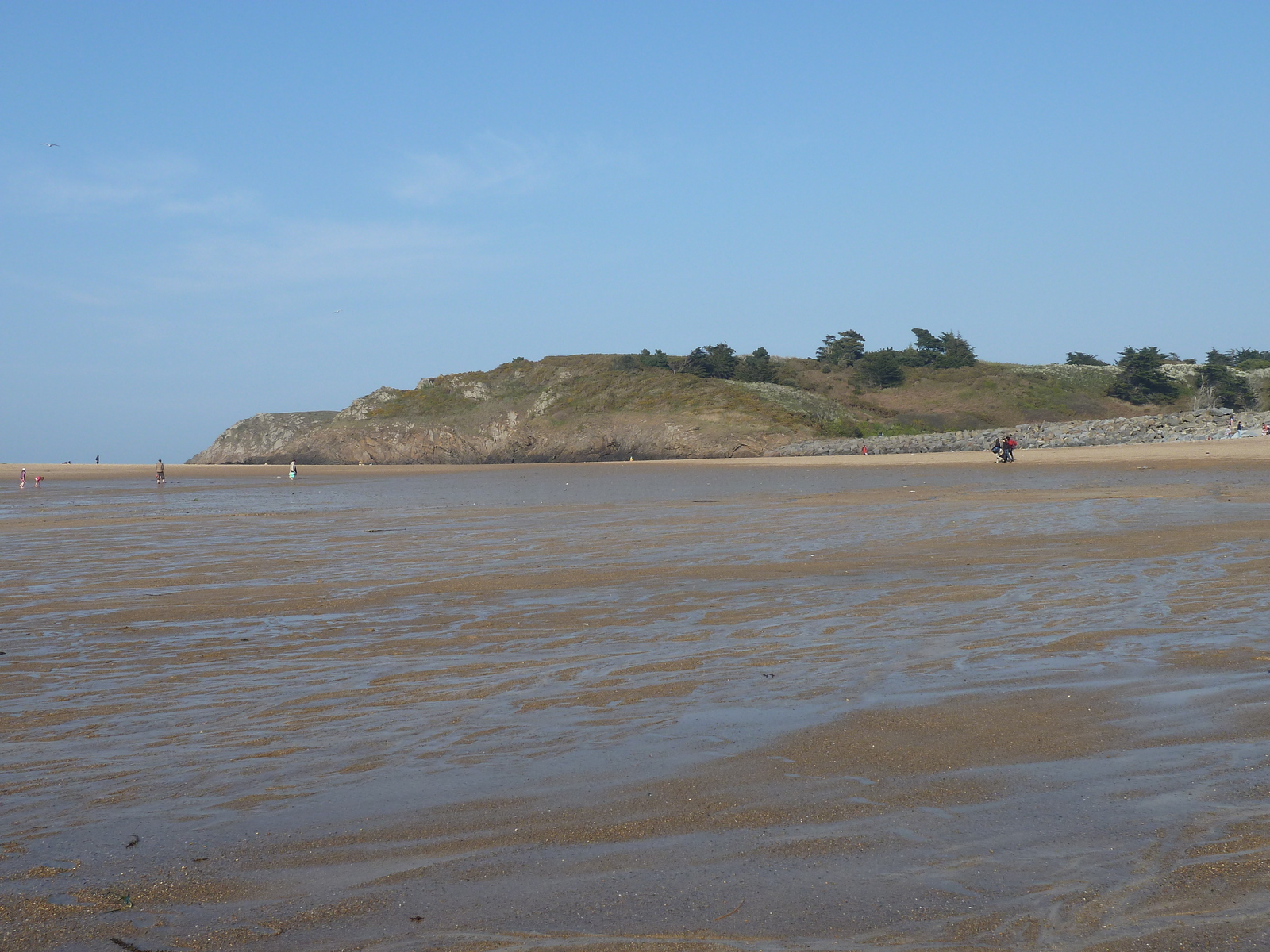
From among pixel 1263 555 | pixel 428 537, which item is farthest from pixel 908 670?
pixel 428 537

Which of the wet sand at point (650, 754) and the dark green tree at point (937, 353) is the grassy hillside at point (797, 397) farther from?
the wet sand at point (650, 754)

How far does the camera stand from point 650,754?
5676 mm

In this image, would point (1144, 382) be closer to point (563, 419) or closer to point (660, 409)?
point (660, 409)

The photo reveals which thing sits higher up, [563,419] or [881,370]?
[881,370]

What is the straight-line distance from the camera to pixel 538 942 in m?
3.58

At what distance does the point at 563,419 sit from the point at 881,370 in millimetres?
28436

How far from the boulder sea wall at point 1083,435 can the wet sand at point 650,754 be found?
36.6 meters

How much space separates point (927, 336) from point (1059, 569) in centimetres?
8972

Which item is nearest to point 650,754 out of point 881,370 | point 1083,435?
point 1083,435

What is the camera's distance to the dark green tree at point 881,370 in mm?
89188

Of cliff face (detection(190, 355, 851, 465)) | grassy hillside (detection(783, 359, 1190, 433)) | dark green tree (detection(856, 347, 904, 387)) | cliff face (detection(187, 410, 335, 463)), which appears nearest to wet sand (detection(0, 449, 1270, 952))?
cliff face (detection(190, 355, 851, 465))

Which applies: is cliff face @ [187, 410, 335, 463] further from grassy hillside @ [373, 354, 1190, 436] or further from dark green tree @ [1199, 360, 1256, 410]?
dark green tree @ [1199, 360, 1256, 410]

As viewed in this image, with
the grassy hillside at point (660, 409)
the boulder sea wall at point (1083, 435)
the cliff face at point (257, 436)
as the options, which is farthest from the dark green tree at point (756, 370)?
the cliff face at point (257, 436)

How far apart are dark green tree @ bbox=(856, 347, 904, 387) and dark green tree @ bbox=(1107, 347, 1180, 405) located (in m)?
17.0
